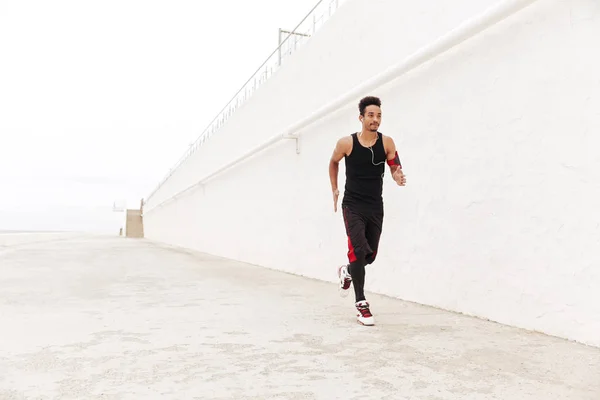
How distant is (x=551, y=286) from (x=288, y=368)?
1.83 metres

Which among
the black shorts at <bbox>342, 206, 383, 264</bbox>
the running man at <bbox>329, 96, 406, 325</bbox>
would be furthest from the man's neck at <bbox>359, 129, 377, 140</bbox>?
the black shorts at <bbox>342, 206, 383, 264</bbox>

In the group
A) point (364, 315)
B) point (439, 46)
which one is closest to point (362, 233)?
point (364, 315)

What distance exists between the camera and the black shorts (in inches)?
129

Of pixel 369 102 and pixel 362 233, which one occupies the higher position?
pixel 369 102

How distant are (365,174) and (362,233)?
45 cm

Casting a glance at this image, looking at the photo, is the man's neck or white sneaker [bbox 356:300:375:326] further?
the man's neck

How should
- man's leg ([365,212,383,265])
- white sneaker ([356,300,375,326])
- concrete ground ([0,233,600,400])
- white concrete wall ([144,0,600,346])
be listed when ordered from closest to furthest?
concrete ground ([0,233,600,400]), white concrete wall ([144,0,600,346]), white sneaker ([356,300,375,326]), man's leg ([365,212,383,265])

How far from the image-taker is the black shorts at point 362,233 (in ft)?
10.8

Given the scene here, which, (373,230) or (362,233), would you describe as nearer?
(362,233)

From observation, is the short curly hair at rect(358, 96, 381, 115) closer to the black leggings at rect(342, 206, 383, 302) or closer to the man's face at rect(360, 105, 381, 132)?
the man's face at rect(360, 105, 381, 132)

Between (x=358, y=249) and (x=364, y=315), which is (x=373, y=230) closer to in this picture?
(x=358, y=249)

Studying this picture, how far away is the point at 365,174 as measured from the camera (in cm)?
337

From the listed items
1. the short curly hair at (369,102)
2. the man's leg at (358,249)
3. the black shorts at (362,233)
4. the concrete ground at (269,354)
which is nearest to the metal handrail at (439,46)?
the short curly hair at (369,102)

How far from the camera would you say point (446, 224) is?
3844mm
